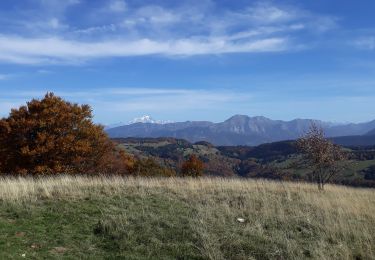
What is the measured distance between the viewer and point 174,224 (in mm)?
11500

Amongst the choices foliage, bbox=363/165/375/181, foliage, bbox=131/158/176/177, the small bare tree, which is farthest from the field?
foliage, bbox=363/165/375/181

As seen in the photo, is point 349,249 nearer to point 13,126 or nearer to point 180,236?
point 180,236

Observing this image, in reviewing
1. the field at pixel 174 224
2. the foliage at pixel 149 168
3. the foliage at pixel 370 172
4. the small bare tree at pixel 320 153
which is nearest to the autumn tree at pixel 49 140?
the foliage at pixel 149 168

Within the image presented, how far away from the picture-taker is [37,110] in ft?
103

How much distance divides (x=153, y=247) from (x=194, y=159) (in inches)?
1720

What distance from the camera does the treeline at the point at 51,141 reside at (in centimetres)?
2950

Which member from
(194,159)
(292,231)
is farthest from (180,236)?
(194,159)

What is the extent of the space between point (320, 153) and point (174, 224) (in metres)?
11.4

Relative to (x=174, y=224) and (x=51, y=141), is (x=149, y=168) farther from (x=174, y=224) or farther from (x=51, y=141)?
(x=174, y=224)

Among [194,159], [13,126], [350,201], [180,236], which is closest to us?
[180,236]

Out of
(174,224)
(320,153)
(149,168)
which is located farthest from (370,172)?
(174,224)

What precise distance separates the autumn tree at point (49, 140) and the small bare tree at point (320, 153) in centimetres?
1538

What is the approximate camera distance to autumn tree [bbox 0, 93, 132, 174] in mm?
29516

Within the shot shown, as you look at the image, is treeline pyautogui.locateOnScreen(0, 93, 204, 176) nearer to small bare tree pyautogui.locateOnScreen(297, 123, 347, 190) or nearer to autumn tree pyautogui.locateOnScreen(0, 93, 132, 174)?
autumn tree pyautogui.locateOnScreen(0, 93, 132, 174)
